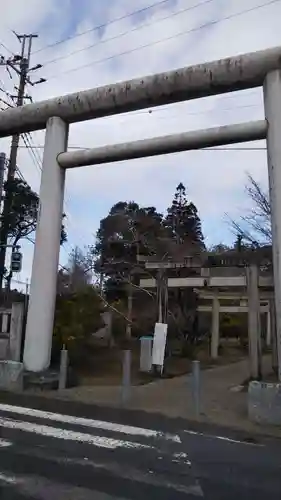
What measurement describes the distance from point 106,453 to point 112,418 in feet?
7.55

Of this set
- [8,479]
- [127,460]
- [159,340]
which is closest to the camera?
[8,479]

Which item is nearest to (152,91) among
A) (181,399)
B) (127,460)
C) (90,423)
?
(181,399)

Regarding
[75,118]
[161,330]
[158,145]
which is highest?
[75,118]

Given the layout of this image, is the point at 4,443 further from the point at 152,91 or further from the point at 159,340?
the point at 152,91

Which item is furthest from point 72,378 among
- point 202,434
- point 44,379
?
point 202,434

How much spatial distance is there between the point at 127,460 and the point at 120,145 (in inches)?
274

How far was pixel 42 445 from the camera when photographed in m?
5.85

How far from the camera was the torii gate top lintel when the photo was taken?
373 inches

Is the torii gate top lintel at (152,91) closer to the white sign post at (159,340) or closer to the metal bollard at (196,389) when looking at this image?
the white sign post at (159,340)

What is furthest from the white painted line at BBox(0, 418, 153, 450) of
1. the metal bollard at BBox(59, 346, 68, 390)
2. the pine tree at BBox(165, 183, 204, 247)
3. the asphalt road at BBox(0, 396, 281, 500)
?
the pine tree at BBox(165, 183, 204, 247)

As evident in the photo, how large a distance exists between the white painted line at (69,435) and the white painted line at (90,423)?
51 cm

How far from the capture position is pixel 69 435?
6.47 m

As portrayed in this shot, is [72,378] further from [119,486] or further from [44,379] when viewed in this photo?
[119,486]

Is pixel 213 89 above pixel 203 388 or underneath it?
above
